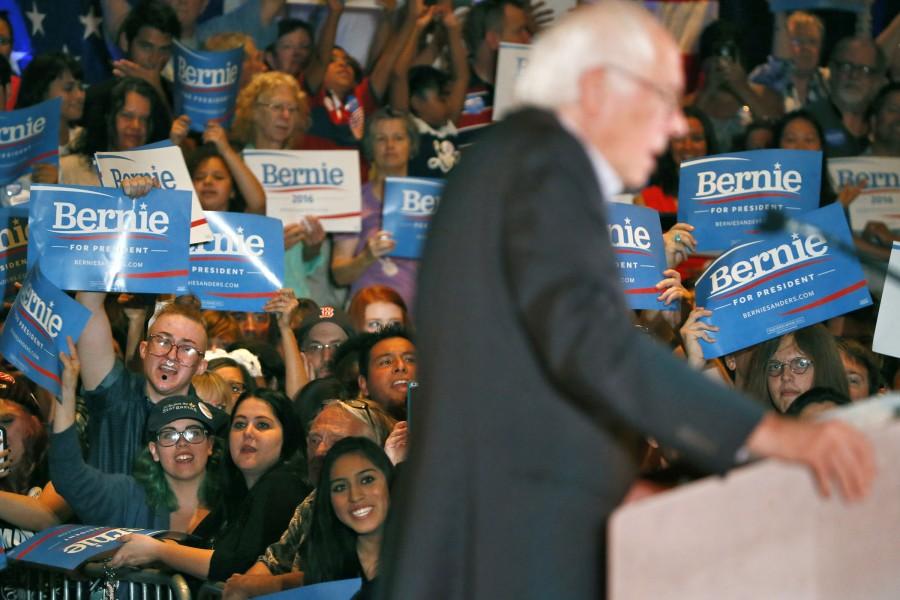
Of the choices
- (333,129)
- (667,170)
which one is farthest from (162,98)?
(667,170)

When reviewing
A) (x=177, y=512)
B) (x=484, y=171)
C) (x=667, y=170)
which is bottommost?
(x=177, y=512)

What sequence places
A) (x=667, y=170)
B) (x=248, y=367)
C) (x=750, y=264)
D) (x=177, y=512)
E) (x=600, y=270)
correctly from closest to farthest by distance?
(x=600, y=270), (x=177, y=512), (x=750, y=264), (x=248, y=367), (x=667, y=170)

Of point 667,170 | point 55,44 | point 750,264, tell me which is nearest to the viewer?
point 750,264

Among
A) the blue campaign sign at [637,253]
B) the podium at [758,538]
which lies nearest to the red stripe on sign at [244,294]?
the blue campaign sign at [637,253]

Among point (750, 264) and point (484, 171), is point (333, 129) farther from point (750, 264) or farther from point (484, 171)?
point (484, 171)

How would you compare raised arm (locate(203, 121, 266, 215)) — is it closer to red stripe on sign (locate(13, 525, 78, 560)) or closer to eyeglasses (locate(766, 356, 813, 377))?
eyeglasses (locate(766, 356, 813, 377))

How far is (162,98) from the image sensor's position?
744 cm

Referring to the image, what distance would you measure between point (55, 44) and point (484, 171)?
675 cm

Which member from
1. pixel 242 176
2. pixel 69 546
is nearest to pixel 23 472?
pixel 69 546

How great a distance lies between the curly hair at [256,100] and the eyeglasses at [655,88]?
5415mm

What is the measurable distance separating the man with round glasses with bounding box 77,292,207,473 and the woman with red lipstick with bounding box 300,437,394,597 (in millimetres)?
1173

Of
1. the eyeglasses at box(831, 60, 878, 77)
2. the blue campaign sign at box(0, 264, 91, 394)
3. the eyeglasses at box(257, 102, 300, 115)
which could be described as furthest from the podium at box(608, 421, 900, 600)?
the eyeglasses at box(831, 60, 878, 77)

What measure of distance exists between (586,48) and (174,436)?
3306 millimetres

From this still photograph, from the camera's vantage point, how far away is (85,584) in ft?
15.5
